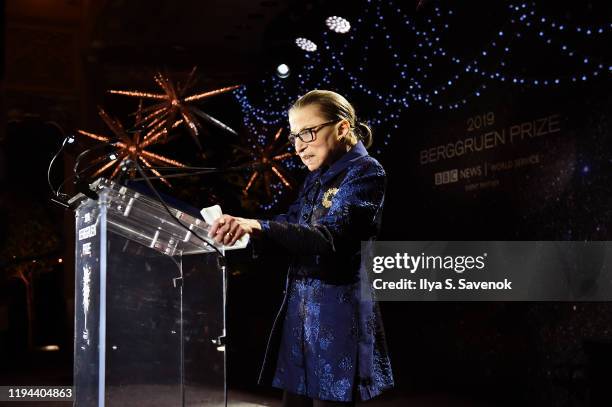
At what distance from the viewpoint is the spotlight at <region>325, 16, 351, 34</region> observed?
21.5ft

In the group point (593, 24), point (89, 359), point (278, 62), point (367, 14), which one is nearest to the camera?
point (89, 359)

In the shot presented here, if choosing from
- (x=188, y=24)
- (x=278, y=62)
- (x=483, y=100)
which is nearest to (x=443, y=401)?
(x=483, y=100)

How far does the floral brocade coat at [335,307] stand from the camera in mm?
1835

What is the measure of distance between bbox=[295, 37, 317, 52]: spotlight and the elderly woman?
5206 mm

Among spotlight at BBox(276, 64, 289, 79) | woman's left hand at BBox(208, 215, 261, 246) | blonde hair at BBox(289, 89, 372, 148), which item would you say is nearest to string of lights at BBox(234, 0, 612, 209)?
spotlight at BBox(276, 64, 289, 79)

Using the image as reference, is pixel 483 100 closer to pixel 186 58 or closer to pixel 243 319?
pixel 243 319

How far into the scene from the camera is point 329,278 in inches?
74.5

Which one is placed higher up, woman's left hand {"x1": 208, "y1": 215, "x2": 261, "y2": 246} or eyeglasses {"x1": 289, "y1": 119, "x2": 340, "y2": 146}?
eyeglasses {"x1": 289, "y1": 119, "x2": 340, "y2": 146}

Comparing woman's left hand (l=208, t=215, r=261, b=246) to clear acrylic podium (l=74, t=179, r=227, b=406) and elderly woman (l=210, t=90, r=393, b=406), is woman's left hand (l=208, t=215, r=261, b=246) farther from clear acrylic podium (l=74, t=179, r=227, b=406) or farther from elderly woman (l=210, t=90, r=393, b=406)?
clear acrylic podium (l=74, t=179, r=227, b=406)

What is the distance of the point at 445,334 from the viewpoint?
601cm

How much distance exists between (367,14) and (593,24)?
8.55 ft

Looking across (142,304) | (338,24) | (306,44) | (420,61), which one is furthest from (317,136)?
(306,44)

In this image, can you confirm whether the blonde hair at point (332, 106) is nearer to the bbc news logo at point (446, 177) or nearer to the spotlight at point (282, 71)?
the bbc news logo at point (446, 177)

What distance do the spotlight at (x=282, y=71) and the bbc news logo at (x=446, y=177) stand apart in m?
2.17
